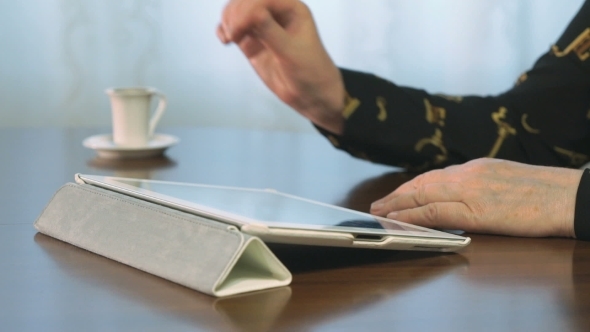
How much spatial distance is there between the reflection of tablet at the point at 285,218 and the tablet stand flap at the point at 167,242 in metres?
0.01

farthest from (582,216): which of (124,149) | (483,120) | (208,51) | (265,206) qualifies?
(208,51)

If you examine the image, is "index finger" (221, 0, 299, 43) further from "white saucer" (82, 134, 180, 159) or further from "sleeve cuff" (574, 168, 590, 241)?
"sleeve cuff" (574, 168, 590, 241)

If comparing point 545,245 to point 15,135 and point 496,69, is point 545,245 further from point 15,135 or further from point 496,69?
point 496,69

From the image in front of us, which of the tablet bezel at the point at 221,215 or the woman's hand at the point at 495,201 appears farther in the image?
the woman's hand at the point at 495,201

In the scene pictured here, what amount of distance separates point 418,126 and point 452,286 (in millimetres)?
614

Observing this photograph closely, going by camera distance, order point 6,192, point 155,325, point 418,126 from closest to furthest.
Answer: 1. point 155,325
2. point 6,192
3. point 418,126

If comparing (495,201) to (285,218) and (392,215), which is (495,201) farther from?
(285,218)

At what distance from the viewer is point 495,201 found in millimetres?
768

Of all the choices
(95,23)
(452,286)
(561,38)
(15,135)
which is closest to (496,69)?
(561,38)

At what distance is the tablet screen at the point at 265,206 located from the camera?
24.1 inches

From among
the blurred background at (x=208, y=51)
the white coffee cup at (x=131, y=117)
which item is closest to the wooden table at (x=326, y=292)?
the white coffee cup at (x=131, y=117)

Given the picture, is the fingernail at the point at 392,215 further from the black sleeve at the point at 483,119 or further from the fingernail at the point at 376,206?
the black sleeve at the point at 483,119

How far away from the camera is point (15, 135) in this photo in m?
1.39

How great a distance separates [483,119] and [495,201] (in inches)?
18.7
